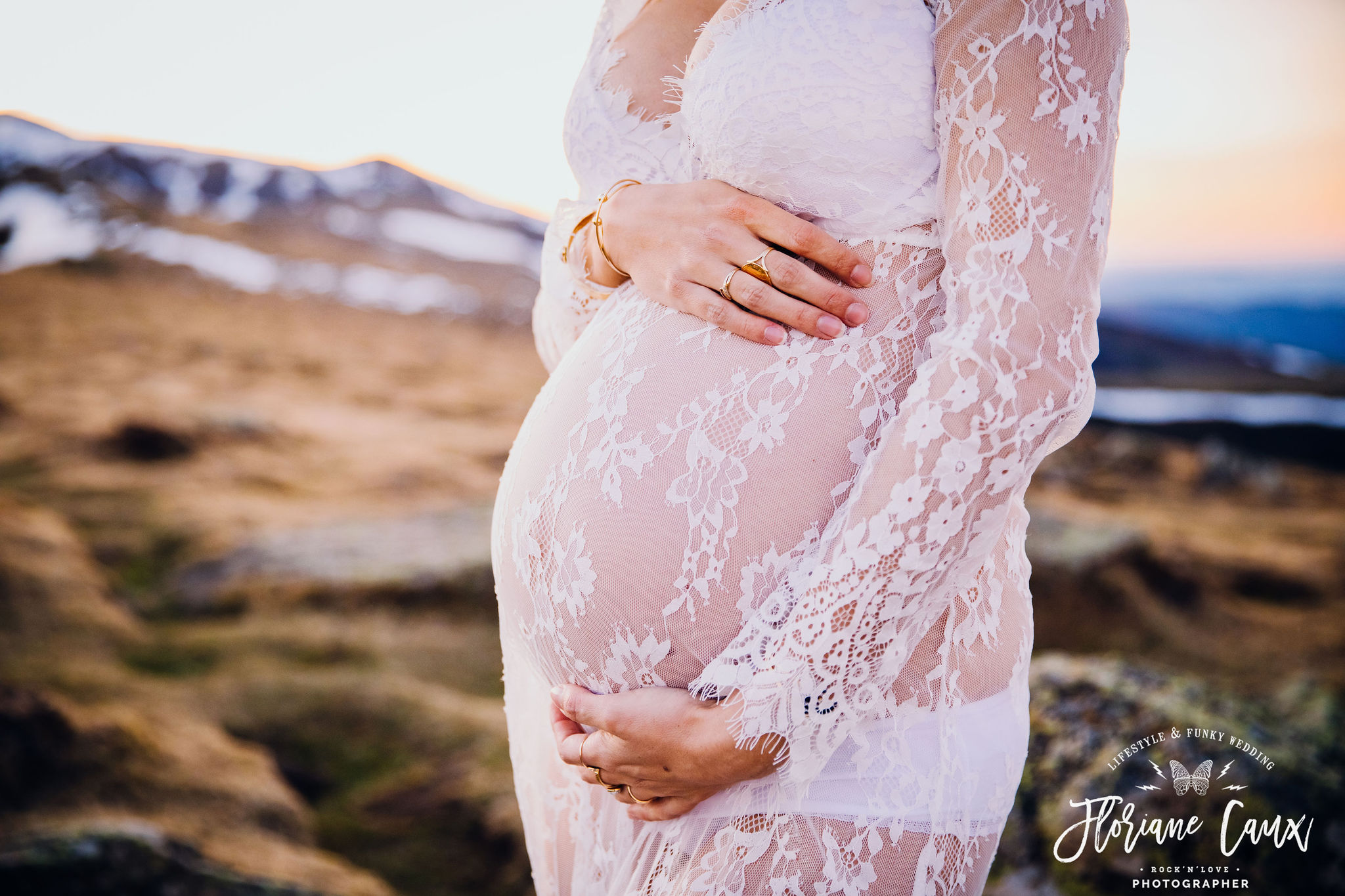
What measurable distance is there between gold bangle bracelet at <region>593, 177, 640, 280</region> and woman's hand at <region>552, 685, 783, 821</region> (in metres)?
0.57

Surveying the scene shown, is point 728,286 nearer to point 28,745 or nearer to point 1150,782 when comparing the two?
point 1150,782

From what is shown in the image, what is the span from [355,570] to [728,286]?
4.17m

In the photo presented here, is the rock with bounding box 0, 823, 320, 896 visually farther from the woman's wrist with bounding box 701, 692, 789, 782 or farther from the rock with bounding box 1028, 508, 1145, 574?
the rock with bounding box 1028, 508, 1145, 574

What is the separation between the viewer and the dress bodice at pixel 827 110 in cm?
80

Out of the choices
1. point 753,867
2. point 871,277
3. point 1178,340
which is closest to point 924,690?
point 753,867

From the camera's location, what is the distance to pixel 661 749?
32.1 inches

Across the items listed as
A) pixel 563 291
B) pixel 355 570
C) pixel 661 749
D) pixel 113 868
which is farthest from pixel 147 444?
pixel 661 749

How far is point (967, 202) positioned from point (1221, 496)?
9.76 metres

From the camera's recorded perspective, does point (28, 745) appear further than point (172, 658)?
No

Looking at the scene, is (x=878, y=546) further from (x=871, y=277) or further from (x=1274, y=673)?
(x=1274, y=673)

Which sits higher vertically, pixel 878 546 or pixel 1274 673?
pixel 878 546

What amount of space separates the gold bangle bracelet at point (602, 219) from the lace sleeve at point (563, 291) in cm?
4

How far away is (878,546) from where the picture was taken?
74cm

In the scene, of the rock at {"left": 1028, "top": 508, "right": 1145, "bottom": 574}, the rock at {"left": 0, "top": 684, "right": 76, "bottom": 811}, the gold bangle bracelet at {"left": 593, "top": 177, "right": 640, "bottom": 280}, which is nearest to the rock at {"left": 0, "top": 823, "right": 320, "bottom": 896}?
the rock at {"left": 0, "top": 684, "right": 76, "bottom": 811}
